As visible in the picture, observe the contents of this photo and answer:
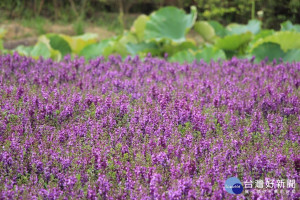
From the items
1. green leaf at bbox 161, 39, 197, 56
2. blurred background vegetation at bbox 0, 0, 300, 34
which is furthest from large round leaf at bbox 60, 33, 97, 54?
blurred background vegetation at bbox 0, 0, 300, 34

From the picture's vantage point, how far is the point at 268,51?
6180 millimetres

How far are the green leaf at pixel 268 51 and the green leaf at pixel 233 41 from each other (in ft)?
2.24

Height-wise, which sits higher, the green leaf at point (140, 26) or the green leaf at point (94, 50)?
the green leaf at point (140, 26)

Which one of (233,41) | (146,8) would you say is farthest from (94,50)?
(146,8)

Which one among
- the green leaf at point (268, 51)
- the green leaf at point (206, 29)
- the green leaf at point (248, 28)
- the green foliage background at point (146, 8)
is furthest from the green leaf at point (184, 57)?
the green foliage background at point (146, 8)

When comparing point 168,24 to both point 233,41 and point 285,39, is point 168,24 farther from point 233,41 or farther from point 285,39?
point 285,39

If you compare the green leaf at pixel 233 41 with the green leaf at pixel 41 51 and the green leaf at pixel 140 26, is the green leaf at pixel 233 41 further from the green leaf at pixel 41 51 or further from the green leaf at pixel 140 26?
the green leaf at pixel 41 51

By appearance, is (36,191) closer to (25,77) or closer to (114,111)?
(114,111)

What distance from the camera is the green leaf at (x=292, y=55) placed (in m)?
6.04

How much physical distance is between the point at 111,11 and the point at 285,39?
27.1 feet

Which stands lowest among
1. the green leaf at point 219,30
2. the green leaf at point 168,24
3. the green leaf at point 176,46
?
the green leaf at point 176,46

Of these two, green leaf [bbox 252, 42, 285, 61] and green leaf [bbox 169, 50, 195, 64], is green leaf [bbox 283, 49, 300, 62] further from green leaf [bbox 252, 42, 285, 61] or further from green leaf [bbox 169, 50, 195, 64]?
green leaf [bbox 169, 50, 195, 64]

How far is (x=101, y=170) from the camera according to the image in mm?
2621

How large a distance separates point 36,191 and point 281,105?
2.33 m
